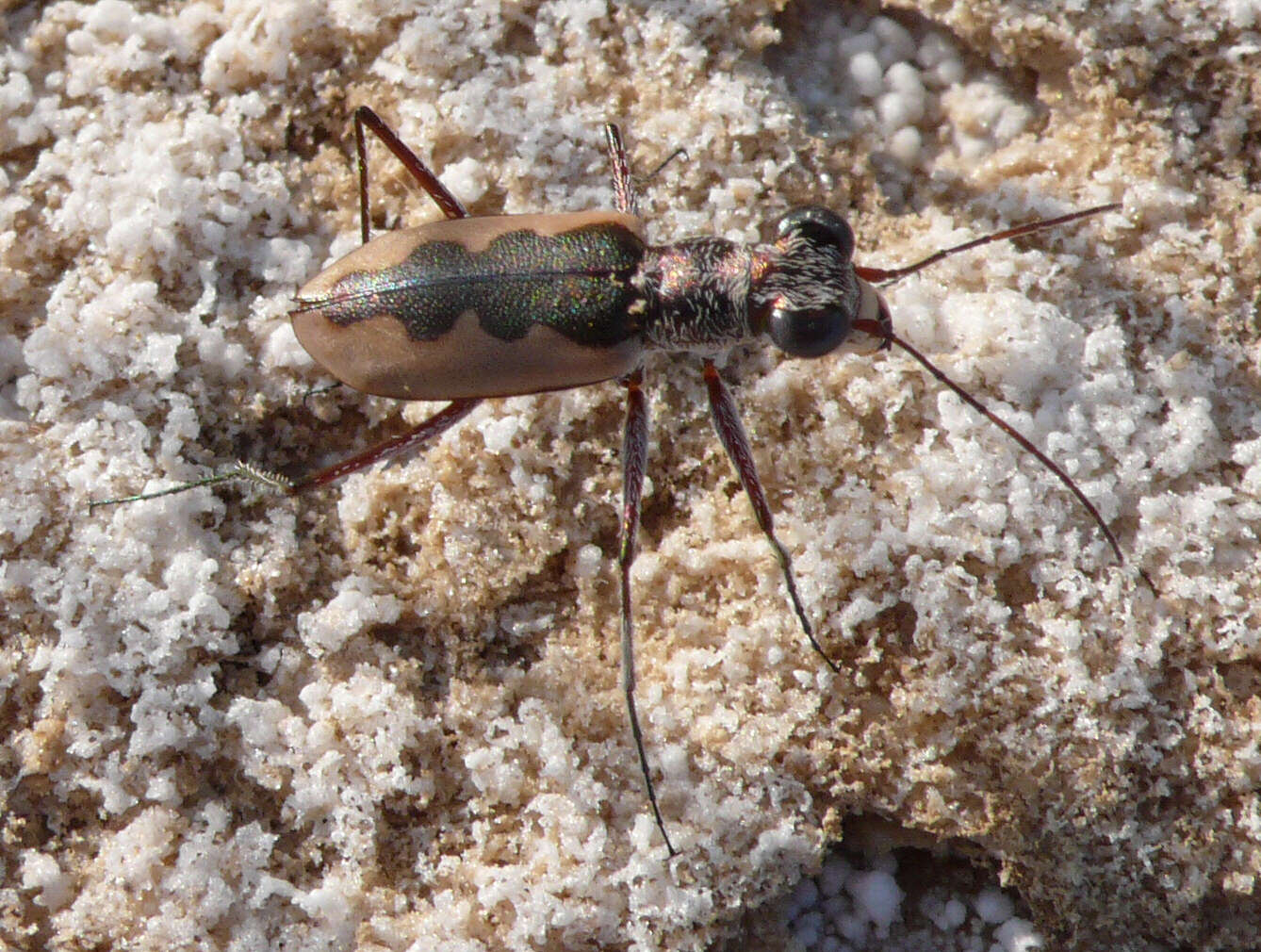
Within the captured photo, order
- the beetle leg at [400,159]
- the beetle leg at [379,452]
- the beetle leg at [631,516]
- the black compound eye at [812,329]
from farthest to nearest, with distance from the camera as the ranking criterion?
the beetle leg at [400,159] < the beetle leg at [379,452] < the black compound eye at [812,329] < the beetle leg at [631,516]

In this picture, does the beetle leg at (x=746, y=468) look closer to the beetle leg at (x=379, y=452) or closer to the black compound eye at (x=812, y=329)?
the black compound eye at (x=812, y=329)

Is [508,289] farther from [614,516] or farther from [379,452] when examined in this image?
[614,516]

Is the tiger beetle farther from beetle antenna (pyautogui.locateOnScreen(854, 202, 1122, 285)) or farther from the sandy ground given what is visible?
the sandy ground

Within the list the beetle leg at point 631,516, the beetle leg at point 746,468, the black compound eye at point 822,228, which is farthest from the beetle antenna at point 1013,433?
the beetle leg at point 631,516

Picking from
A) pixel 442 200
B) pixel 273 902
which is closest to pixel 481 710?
pixel 273 902

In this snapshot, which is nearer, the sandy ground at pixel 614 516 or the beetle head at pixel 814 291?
the sandy ground at pixel 614 516

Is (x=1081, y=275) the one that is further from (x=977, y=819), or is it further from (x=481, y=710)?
(x=481, y=710)

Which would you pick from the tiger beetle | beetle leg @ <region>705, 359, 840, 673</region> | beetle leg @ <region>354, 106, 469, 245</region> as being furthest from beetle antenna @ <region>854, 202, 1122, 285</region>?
beetle leg @ <region>354, 106, 469, 245</region>
